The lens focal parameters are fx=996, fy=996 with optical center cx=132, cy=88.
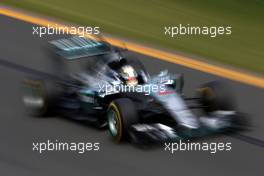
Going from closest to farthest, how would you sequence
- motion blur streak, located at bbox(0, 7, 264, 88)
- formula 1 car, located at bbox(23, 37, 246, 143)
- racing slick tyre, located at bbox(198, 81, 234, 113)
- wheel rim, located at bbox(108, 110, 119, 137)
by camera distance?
formula 1 car, located at bbox(23, 37, 246, 143), wheel rim, located at bbox(108, 110, 119, 137), racing slick tyre, located at bbox(198, 81, 234, 113), motion blur streak, located at bbox(0, 7, 264, 88)

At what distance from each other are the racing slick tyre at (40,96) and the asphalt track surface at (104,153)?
11 cm

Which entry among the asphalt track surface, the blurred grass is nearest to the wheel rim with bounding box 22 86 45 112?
the asphalt track surface

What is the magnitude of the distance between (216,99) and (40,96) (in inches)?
84.9

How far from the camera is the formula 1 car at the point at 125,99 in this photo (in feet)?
35.9

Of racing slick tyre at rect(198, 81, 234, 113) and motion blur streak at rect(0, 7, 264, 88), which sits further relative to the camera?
motion blur streak at rect(0, 7, 264, 88)

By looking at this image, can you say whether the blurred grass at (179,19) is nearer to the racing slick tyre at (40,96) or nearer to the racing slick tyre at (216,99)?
the racing slick tyre at (216,99)

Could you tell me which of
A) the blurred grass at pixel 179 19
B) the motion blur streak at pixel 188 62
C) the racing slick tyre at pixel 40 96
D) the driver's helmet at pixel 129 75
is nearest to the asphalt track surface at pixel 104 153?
the racing slick tyre at pixel 40 96

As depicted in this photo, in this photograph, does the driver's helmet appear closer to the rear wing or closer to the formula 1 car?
the formula 1 car

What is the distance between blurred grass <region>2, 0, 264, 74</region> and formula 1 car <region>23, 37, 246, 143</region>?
3.00 m

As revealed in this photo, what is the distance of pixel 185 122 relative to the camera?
10984mm

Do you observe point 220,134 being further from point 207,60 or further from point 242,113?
point 207,60

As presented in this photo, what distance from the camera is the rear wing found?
11914 millimetres

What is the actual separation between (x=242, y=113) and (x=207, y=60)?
3193 millimetres

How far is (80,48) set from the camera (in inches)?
476
